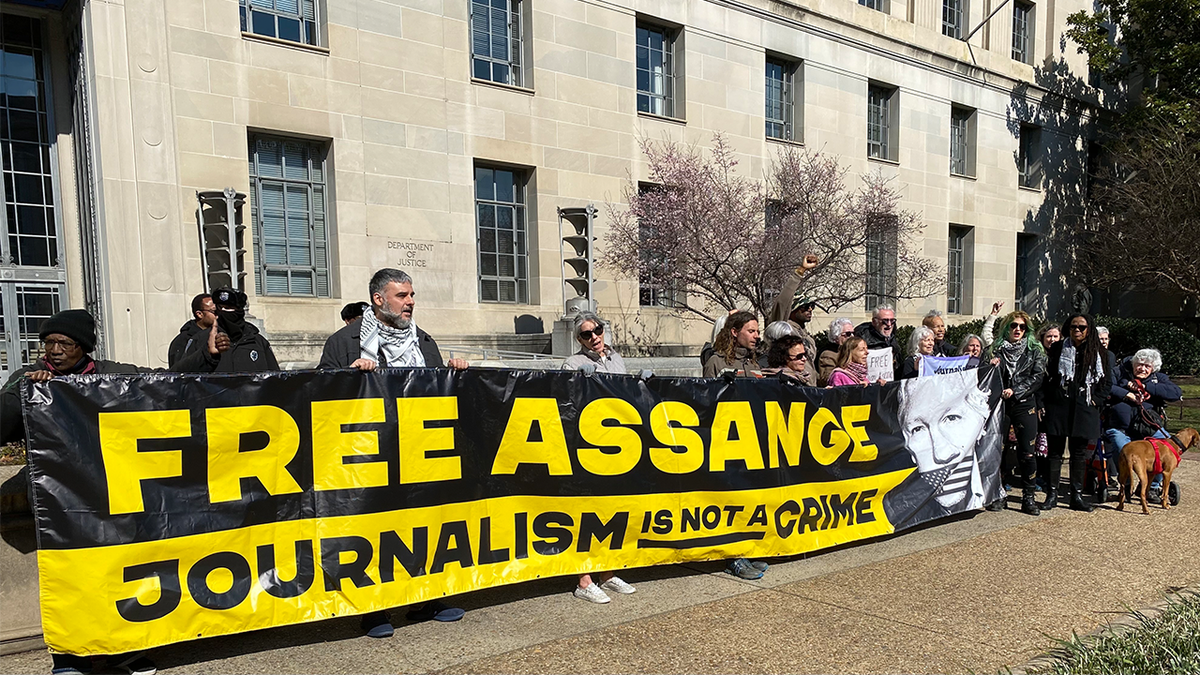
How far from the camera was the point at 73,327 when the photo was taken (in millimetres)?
3795

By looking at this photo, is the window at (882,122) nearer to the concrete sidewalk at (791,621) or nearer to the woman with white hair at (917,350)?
the woman with white hair at (917,350)

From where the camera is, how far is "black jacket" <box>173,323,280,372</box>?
17.3 feet

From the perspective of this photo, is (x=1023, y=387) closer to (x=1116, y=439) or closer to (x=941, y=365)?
(x=941, y=365)

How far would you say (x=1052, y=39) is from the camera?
26.0 metres

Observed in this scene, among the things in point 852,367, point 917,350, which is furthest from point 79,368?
point 917,350

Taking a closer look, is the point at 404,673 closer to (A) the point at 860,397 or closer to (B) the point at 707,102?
(A) the point at 860,397

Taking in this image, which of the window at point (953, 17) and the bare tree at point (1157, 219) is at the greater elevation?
the window at point (953, 17)

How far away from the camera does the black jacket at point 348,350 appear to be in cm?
474

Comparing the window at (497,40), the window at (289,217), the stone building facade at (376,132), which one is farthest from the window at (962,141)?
the window at (289,217)

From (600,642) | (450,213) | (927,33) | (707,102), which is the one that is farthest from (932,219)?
(600,642)

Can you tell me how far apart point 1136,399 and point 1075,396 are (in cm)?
96

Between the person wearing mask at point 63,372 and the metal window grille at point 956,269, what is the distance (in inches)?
970

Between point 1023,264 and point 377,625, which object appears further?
point 1023,264

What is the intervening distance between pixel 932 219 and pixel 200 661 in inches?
906
